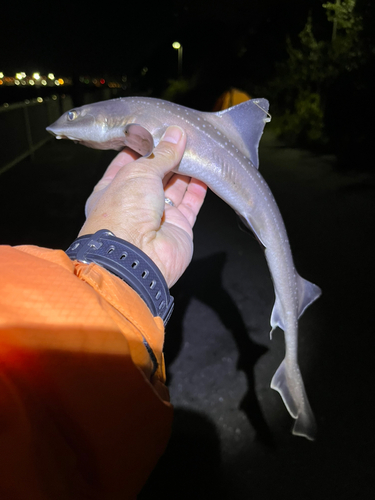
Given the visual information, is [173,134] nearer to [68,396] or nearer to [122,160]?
[122,160]

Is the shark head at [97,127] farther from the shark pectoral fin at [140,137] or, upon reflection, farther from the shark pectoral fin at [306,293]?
the shark pectoral fin at [306,293]

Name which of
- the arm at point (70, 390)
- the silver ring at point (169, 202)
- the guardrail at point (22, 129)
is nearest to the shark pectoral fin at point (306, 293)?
the silver ring at point (169, 202)

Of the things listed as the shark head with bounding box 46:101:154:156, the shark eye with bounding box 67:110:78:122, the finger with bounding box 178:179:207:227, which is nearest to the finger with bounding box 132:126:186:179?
the shark head with bounding box 46:101:154:156

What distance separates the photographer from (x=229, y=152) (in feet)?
8.59

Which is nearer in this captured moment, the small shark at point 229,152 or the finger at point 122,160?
the small shark at point 229,152

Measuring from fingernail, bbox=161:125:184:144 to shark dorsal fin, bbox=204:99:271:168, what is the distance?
1.04 ft

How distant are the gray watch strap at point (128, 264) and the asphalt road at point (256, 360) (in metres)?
1.61

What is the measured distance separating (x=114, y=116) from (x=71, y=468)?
2.43 metres

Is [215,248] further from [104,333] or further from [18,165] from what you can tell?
[18,165]

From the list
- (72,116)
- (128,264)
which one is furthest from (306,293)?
(72,116)

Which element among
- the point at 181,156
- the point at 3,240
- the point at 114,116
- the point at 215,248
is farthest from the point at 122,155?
the point at 3,240

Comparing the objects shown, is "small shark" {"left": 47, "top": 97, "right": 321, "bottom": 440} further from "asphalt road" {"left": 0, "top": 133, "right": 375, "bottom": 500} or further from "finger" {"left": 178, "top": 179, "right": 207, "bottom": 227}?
"asphalt road" {"left": 0, "top": 133, "right": 375, "bottom": 500}

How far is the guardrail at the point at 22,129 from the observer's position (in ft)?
29.6

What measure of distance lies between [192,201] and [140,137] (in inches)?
36.3
